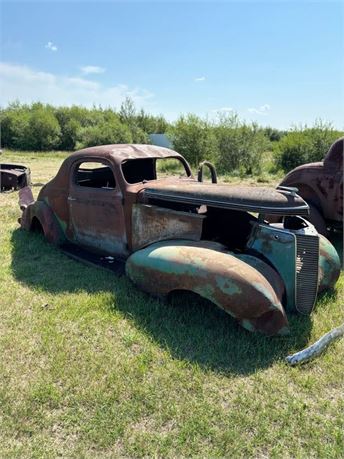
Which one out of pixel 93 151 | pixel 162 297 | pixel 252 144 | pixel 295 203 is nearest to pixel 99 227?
pixel 93 151

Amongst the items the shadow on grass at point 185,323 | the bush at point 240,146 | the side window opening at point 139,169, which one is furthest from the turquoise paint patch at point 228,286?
the bush at point 240,146

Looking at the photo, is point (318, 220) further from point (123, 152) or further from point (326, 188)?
point (123, 152)

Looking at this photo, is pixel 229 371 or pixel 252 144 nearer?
pixel 229 371

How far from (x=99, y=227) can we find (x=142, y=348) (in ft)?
6.46

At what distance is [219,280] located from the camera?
2902mm

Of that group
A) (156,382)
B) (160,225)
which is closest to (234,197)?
(160,225)

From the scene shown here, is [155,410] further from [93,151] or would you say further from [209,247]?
[93,151]

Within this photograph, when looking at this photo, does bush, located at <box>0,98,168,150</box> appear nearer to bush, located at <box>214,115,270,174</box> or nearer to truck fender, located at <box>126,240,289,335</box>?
bush, located at <box>214,115,270,174</box>

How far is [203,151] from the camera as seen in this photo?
59.3 ft

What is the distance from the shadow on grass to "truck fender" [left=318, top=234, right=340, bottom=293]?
59cm

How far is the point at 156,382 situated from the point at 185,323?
75cm

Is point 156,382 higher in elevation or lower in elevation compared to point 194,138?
lower

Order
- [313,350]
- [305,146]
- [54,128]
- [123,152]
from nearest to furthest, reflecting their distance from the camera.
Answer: [313,350] → [123,152] → [305,146] → [54,128]

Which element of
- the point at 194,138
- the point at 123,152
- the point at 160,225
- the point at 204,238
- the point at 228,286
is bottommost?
the point at 228,286
